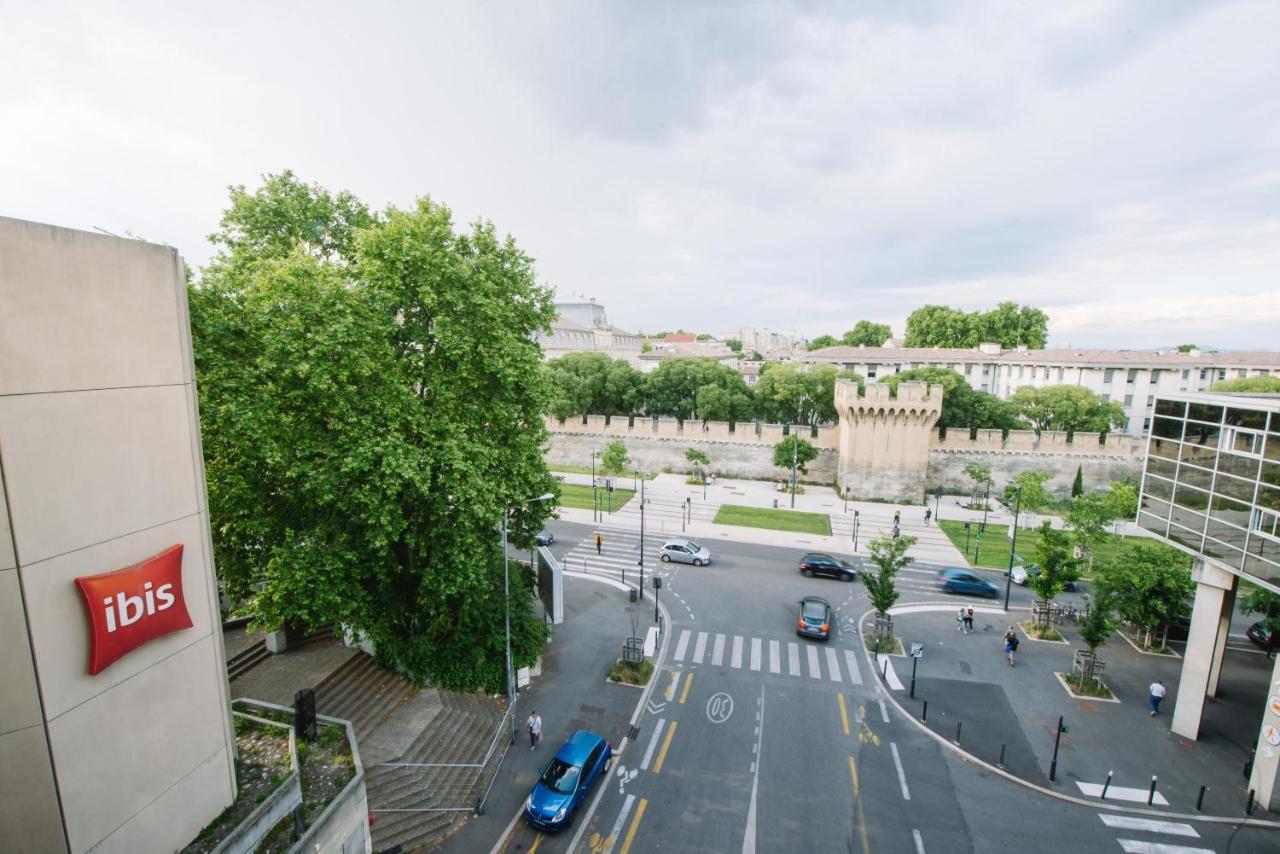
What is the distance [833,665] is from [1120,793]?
7973 mm

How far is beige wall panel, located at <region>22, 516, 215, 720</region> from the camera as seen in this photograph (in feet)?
24.8

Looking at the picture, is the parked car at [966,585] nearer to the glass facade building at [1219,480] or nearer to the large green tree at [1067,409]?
the glass facade building at [1219,480]

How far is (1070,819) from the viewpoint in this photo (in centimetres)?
1367

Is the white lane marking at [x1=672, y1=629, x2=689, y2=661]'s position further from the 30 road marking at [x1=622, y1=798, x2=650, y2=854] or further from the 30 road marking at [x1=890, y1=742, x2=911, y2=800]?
the 30 road marking at [x1=890, y1=742, x2=911, y2=800]

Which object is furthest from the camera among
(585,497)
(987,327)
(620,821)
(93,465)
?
(987,327)

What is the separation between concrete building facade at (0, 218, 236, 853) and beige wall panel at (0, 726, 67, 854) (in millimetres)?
15

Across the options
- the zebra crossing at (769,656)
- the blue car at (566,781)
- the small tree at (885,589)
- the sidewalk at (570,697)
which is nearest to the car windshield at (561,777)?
the blue car at (566,781)

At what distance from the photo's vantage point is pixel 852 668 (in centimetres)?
2031

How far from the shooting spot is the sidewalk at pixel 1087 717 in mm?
14984

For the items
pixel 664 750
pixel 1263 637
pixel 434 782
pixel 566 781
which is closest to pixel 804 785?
pixel 664 750

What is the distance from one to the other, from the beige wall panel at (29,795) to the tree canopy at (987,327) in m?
94.8

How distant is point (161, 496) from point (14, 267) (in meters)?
3.66

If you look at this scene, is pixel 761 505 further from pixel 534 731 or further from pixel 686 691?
pixel 534 731

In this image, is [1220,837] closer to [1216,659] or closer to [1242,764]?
[1242,764]
